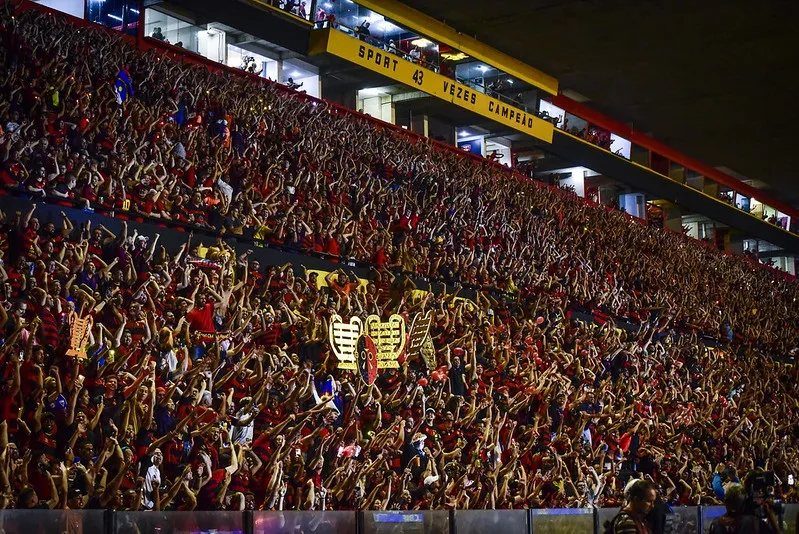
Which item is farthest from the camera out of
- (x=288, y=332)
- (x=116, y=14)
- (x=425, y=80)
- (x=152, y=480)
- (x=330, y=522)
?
(x=425, y=80)

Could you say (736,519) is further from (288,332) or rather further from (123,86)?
(123,86)

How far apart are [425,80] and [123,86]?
13126 millimetres

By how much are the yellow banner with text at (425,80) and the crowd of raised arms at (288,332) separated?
3.36 metres

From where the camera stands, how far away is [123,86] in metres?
15.5

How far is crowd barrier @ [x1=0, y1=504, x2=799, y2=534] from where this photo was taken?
732 cm

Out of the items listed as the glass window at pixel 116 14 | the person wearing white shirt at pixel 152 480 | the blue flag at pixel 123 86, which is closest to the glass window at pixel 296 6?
the glass window at pixel 116 14

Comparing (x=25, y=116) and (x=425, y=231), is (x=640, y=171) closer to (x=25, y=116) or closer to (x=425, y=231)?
(x=425, y=231)

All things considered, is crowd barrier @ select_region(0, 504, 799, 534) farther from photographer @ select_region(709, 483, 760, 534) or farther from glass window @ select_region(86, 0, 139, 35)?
glass window @ select_region(86, 0, 139, 35)

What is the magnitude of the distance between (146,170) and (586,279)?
1135 centimetres

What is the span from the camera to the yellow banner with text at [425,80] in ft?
80.0

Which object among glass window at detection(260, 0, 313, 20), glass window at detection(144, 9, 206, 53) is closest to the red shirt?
glass window at detection(144, 9, 206, 53)

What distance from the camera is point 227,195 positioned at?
15.0 m

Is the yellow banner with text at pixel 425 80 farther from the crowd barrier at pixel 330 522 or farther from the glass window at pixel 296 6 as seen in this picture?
the crowd barrier at pixel 330 522

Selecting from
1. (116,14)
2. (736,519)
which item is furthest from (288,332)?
(116,14)
